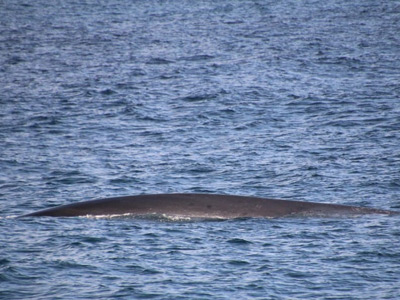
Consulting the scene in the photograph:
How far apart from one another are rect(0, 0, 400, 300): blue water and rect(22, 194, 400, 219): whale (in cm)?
31

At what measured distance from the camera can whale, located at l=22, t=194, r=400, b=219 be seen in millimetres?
19484

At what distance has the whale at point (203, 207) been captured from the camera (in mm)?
19484

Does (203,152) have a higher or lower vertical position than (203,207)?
lower

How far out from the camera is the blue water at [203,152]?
54.9ft

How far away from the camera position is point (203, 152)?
94.1 ft

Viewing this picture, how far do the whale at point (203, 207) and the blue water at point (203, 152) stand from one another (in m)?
0.31

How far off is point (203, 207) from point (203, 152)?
9.19 meters

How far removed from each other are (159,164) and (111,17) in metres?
49.6

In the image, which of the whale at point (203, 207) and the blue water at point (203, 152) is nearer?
the blue water at point (203, 152)

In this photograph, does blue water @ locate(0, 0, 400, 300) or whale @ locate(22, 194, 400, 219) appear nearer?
blue water @ locate(0, 0, 400, 300)

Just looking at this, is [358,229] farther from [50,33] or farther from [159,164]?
[50,33]

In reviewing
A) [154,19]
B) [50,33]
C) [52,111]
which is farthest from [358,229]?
[154,19]

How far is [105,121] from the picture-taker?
3409cm

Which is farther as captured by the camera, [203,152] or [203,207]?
[203,152]
